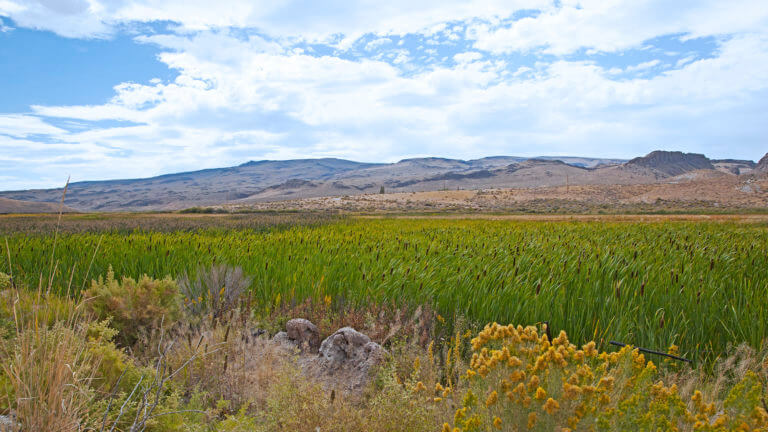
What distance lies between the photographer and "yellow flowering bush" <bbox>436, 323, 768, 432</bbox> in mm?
1979

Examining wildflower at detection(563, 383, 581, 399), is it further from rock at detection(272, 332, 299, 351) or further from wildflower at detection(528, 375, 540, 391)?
rock at detection(272, 332, 299, 351)

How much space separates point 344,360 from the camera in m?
4.33

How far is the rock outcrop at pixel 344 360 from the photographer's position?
396cm

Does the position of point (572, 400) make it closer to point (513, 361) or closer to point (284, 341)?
point (513, 361)

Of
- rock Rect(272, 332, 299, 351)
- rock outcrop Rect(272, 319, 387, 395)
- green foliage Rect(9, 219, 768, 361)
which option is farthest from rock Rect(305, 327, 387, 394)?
green foliage Rect(9, 219, 768, 361)

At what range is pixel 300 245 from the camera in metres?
9.38

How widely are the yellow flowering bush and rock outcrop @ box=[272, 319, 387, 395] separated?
166 centimetres

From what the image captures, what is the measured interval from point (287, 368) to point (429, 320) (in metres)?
2.16

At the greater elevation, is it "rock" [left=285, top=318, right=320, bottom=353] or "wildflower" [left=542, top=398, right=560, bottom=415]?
"wildflower" [left=542, top=398, right=560, bottom=415]

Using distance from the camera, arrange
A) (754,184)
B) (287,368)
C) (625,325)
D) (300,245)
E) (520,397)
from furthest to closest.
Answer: (754,184), (300,245), (625,325), (287,368), (520,397)

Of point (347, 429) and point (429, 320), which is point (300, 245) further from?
point (347, 429)

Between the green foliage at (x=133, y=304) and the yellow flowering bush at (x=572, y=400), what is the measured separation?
158 inches

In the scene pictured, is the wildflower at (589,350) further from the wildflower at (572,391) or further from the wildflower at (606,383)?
the wildflower at (572,391)

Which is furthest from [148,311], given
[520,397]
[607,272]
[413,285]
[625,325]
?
[607,272]
